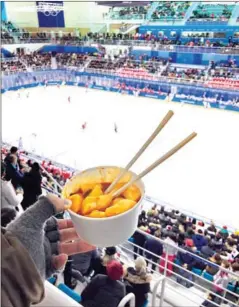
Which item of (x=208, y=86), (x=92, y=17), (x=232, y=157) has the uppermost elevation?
(x=92, y=17)

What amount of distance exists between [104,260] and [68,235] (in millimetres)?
901

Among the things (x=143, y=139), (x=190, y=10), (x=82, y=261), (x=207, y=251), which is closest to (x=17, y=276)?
(x=82, y=261)

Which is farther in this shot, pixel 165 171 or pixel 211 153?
pixel 211 153

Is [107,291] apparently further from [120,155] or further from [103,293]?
[120,155]

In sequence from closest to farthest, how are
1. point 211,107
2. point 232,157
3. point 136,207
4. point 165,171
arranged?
point 136,207, point 165,171, point 232,157, point 211,107

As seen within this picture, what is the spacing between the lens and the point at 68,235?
3.18 feet

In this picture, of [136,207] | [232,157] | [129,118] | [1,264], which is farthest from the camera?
[129,118]

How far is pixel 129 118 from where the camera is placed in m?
12.1

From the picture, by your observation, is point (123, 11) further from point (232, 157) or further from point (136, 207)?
point (136, 207)

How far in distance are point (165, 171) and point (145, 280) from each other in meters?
5.96

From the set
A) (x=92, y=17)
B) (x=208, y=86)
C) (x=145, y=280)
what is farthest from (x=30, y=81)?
(x=145, y=280)

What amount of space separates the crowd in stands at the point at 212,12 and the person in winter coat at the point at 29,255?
18.3 m

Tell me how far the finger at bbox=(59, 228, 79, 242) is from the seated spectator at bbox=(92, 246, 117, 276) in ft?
2.70

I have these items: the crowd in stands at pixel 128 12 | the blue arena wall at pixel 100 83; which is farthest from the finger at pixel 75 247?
the crowd in stands at pixel 128 12
